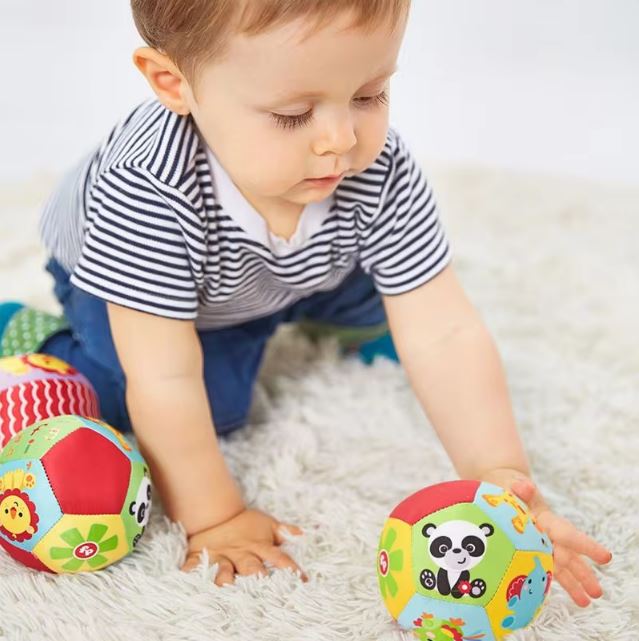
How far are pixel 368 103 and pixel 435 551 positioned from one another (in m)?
0.36

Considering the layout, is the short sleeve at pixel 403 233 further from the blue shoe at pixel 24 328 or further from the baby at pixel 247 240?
the blue shoe at pixel 24 328

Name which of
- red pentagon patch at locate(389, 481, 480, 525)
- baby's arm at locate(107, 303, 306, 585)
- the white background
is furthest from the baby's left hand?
the white background

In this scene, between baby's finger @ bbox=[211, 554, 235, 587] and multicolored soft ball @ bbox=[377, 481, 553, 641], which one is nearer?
multicolored soft ball @ bbox=[377, 481, 553, 641]

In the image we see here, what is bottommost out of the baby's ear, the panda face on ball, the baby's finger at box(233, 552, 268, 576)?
the baby's finger at box(233, 552, 268, 576)

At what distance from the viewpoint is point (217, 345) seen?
1.17 meters

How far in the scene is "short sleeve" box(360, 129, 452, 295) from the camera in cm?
101

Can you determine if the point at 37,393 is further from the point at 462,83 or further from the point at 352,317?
the point at 462,83

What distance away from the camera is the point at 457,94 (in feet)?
8.04

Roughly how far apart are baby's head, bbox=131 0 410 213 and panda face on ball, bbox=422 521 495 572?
1.00ft

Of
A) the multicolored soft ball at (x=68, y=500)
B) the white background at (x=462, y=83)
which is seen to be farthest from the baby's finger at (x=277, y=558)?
the white background at (x=462, y=83)

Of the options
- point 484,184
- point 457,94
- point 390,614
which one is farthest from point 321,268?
point 457,94

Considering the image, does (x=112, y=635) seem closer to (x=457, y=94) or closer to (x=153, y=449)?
(x=153, y=449)

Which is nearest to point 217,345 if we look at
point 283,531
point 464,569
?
point 283,531

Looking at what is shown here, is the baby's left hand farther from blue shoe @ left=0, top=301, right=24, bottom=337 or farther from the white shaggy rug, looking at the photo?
blue shoe @ left=0, top=301, right=24, bottom=337
